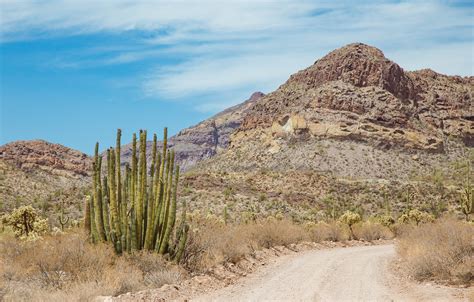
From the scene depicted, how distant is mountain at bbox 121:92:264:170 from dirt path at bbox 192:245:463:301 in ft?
510

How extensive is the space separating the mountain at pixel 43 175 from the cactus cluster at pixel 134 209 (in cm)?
2641

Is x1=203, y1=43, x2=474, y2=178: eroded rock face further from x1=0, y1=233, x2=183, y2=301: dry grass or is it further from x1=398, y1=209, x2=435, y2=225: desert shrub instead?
x1=0, y1=233, x2=183, y2=301: dry grass

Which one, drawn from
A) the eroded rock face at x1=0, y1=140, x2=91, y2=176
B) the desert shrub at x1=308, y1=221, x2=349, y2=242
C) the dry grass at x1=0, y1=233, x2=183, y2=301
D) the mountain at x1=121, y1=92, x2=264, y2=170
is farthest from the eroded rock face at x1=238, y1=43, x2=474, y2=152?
the mountain at x1=121, y1=92, x2=264, y2=170

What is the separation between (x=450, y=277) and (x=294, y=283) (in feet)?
12.3

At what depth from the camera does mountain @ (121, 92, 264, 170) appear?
178750 mm

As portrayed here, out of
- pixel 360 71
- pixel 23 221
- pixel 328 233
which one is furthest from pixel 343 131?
pixel 23 221

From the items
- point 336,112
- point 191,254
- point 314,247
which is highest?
point 336,112

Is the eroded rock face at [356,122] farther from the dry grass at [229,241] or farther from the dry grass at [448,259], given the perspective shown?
the dry grass at [448,259]

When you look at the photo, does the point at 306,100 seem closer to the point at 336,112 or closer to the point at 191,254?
the point at 336,112

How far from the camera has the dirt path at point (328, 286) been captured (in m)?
11.4

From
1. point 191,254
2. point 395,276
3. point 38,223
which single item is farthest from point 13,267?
point 395,276

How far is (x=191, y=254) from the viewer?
49.9 feet

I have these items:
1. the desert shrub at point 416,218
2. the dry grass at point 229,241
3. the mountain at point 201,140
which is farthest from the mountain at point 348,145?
the mountain at point 201,140

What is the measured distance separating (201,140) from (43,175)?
114 metres
